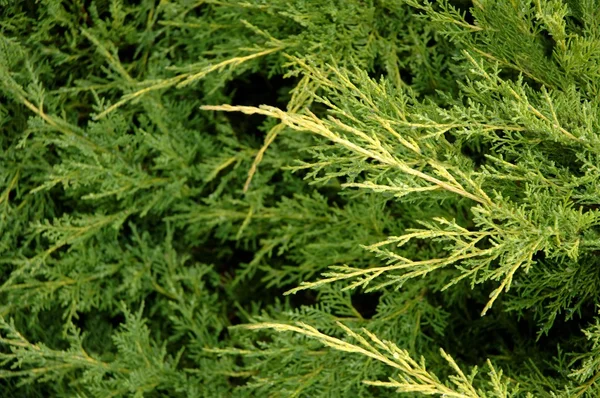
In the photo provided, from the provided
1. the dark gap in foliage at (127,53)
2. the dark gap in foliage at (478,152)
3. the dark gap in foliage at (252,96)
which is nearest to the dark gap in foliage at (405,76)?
the dark gap in foliage at (478,152)

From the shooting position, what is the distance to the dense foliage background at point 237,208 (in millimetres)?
2363

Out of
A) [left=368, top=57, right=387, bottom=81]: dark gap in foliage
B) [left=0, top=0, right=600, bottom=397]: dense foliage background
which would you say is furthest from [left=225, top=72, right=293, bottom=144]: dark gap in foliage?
[left=368, top=57, right=387, bottom=81]: dark gap in foliage

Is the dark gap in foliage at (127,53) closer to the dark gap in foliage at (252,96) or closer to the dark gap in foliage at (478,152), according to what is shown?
the dark gap in foliage at (252,96)

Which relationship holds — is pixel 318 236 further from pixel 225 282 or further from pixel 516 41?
pixel 516 41

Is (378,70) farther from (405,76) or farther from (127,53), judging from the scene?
(127,53)

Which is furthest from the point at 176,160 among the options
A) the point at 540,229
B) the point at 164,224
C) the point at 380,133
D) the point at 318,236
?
the point at 540,229

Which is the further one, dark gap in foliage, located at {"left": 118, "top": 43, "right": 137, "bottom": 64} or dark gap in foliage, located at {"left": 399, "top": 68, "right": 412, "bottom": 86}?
dark gap in foliage, located at {"left": 118, "top": 43, "right": 137, "bottom": 64}

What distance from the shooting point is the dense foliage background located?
236 cm

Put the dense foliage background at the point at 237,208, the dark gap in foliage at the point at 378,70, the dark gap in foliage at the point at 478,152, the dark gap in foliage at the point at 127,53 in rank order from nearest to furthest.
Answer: the dense foliage background at the point at 237,208
the dark gap in foliage at the point at 478,152
the dark gap in foliage at the point at 378,70
the dark gap in foliage at the point at 127,53

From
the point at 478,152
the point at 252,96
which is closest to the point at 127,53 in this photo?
the point at 252,96

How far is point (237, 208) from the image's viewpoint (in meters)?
2.96

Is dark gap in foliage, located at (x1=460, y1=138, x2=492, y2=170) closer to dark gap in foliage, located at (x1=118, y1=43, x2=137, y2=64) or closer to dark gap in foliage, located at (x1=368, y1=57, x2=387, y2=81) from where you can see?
dark gap in foliage, located at (x1=368, y1=57, x2=387, y2=81)

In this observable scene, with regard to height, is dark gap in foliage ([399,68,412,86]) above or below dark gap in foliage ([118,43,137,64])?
below

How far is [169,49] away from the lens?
2.85 m
